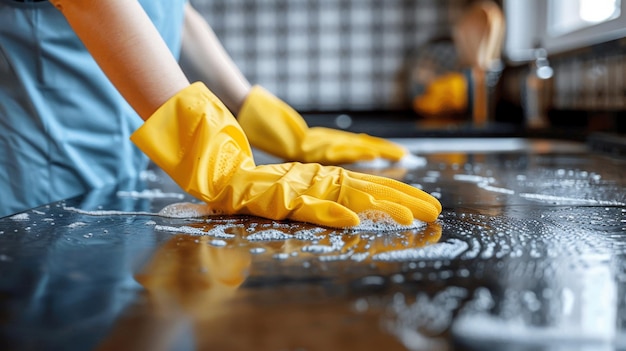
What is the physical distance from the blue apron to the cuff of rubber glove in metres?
0.34

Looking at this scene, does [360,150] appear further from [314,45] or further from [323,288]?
[314,45]

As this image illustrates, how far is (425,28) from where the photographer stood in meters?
3.37

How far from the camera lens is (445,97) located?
3061mm

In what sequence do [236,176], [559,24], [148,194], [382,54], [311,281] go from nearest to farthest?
1. [311,281]
2. [236,176]
3. [148,194]
4. [559,24]
5. [382,54]

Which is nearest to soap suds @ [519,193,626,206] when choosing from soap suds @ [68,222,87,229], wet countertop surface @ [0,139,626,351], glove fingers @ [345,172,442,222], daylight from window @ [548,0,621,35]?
Answer: wet countertop surface @ [0,139,626,351]

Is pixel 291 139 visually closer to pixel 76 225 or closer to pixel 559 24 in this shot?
pixel 76 225

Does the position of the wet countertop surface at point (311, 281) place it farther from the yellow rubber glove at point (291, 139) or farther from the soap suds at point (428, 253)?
the yellow rubber glove at point (291, 139)

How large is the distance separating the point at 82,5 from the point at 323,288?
20.1 inches

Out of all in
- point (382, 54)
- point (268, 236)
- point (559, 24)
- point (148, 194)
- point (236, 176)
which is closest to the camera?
point (268, 236)

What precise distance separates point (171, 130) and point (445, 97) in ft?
7.96

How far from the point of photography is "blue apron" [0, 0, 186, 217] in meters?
1.01

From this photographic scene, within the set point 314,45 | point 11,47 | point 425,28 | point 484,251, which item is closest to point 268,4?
point 314,45

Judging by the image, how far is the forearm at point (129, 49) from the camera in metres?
0.77

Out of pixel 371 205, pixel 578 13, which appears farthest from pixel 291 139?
pixel 578 13
